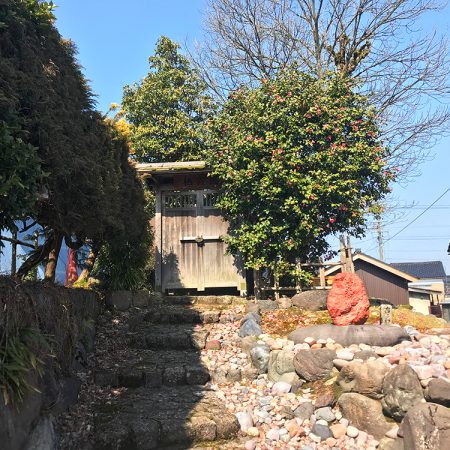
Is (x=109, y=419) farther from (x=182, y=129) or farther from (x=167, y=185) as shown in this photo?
(x=182, y=129)

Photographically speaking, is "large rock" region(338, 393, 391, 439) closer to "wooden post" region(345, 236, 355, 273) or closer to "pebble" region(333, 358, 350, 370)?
"pebble" region(333, 358, 350, 370)

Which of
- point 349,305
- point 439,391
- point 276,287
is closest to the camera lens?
point 439,391

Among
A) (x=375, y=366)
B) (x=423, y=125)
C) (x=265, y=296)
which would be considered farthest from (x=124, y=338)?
(x=423, y=125)

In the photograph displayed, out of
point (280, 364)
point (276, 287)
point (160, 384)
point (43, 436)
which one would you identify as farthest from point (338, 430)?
point (276, 287)

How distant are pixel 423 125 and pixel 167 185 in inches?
308

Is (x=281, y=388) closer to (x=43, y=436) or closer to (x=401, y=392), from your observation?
(x=401, y=392)

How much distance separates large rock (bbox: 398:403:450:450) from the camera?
368 cm

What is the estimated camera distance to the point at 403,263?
37062 mm

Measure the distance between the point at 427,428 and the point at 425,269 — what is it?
1472 inches

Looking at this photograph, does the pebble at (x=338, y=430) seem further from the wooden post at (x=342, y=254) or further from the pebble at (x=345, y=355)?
the wooden post at (x=342, y=254)

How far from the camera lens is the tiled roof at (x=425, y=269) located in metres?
36.6

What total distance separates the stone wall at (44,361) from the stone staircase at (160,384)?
505 mm

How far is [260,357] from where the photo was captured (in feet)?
18.8

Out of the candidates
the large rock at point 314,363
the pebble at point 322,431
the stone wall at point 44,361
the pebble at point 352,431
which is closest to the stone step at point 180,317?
the stone wall at point 44,361
